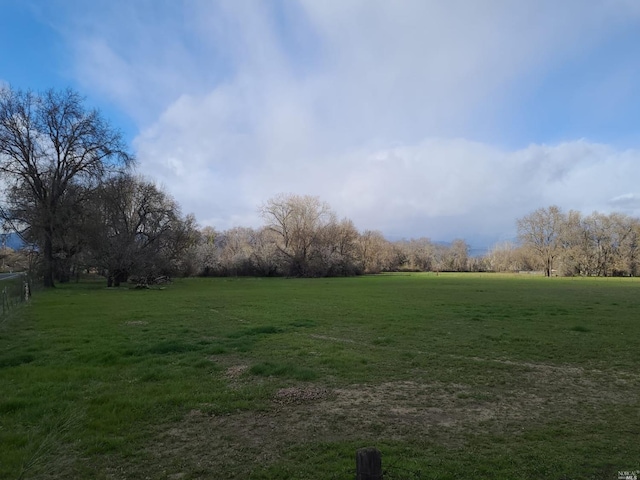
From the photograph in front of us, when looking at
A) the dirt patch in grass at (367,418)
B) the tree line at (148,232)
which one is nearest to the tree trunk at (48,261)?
the tree line at (148,232)

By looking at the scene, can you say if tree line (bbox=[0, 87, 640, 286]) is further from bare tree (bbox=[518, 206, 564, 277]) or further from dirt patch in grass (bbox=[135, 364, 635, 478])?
dirt patch in grass (bbox=[135, 364, 635, 478])

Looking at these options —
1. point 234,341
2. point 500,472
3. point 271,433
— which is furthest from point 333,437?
point 234,341

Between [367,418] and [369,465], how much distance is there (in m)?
3.70

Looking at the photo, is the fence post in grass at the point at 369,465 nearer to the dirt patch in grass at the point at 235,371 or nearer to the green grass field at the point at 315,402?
the green grass field at the point at 315,402

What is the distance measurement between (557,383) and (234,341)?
8.77 m

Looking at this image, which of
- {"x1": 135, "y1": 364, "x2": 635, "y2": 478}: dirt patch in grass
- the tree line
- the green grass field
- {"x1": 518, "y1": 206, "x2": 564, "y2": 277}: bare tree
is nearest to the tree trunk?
the tree line

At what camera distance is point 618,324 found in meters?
15.8

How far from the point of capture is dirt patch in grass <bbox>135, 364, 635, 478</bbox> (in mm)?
5151

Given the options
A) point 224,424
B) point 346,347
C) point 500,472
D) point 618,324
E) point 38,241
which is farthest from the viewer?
point 38,241

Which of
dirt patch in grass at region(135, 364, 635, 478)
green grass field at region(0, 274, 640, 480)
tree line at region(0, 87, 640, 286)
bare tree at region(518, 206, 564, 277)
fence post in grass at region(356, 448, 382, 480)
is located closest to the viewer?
fence post in grass at region(356, 448, 382, 480)

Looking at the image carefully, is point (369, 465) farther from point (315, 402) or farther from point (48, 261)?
point (48, 261)

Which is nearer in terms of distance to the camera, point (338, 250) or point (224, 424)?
point (224, 424)

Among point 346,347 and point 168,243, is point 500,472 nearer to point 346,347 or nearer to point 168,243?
point 346,347

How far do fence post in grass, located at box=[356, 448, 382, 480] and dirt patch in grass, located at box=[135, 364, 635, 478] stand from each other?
7.83 feet
